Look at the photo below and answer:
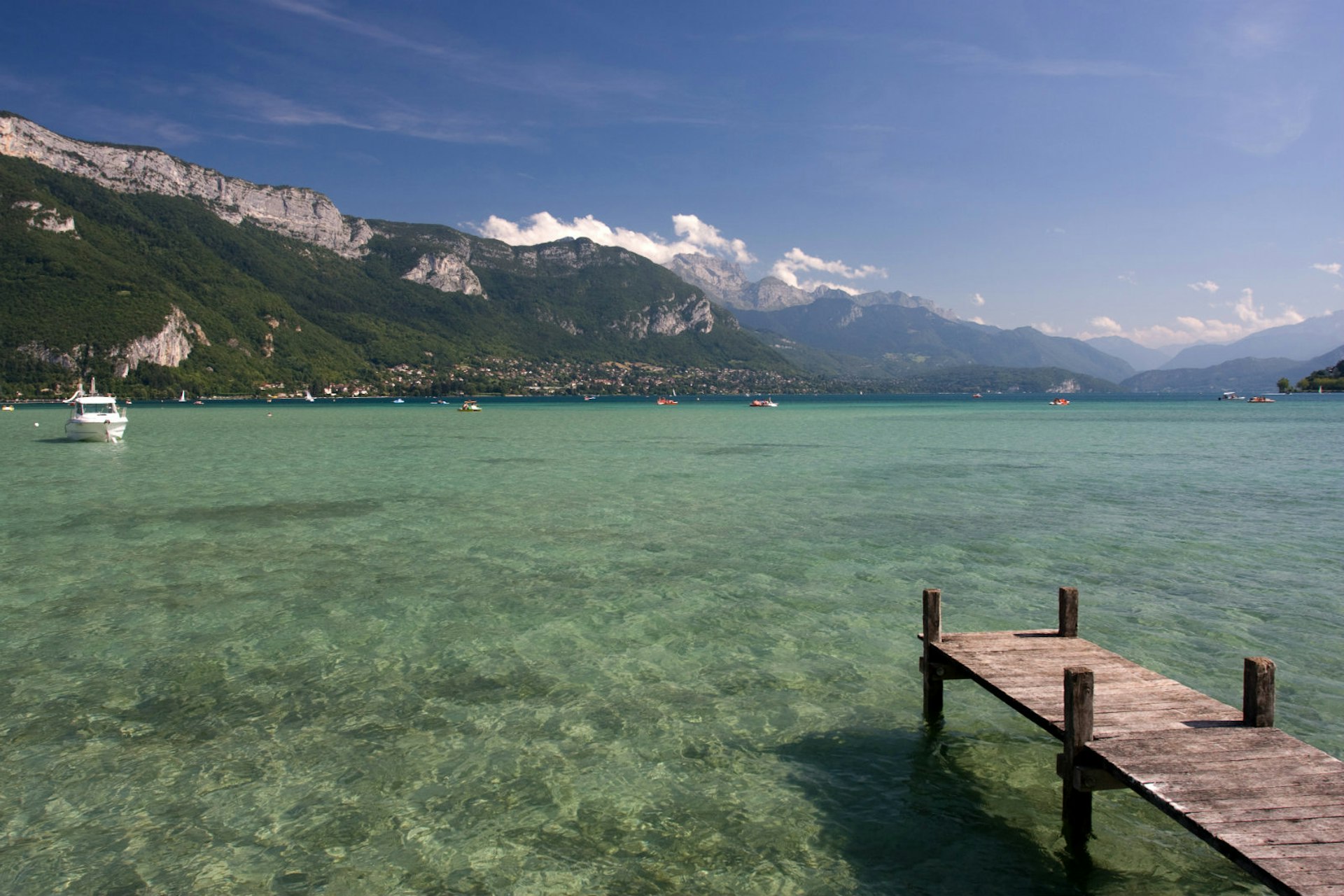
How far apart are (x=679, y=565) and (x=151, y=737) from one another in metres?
12.0

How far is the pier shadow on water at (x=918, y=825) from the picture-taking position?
22.6 feet

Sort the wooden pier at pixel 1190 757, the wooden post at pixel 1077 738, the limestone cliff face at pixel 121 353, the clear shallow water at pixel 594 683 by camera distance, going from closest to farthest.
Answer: the wooden pier at pixel 1190 757 → the wooden post at pixel 1077 738 → the clear shallow water at pixel 594 683 → the limestone cliff face at pixel 121 353

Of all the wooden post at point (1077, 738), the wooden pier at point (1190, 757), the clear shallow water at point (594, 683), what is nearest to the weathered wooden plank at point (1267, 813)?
the wooden pier at point (1190, 757)

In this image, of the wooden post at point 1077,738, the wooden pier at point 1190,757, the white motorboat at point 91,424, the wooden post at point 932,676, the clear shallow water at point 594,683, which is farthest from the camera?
the white motorboat at point 91,424

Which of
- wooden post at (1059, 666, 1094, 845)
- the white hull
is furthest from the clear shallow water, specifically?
the white hull

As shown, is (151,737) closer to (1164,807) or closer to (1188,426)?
(1164,807)

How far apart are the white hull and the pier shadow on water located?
231 ft

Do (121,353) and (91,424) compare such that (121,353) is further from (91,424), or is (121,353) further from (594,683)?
(594,683)

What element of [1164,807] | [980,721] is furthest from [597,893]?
[980,721]

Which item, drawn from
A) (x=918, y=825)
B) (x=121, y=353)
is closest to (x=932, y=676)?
(x=918, y=825)

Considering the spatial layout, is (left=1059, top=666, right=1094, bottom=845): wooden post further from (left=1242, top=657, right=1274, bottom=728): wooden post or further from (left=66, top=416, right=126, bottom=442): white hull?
(left=66, top=416, right=126, bottom=442): white hull

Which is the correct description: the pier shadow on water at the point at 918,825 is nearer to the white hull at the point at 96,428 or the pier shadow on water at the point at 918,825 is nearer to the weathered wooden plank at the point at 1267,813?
the weathered wooden plank at the point at 1267,813

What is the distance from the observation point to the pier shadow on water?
272 inches

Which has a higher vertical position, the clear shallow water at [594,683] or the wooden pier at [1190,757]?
the wooden pier at [1190,757]
